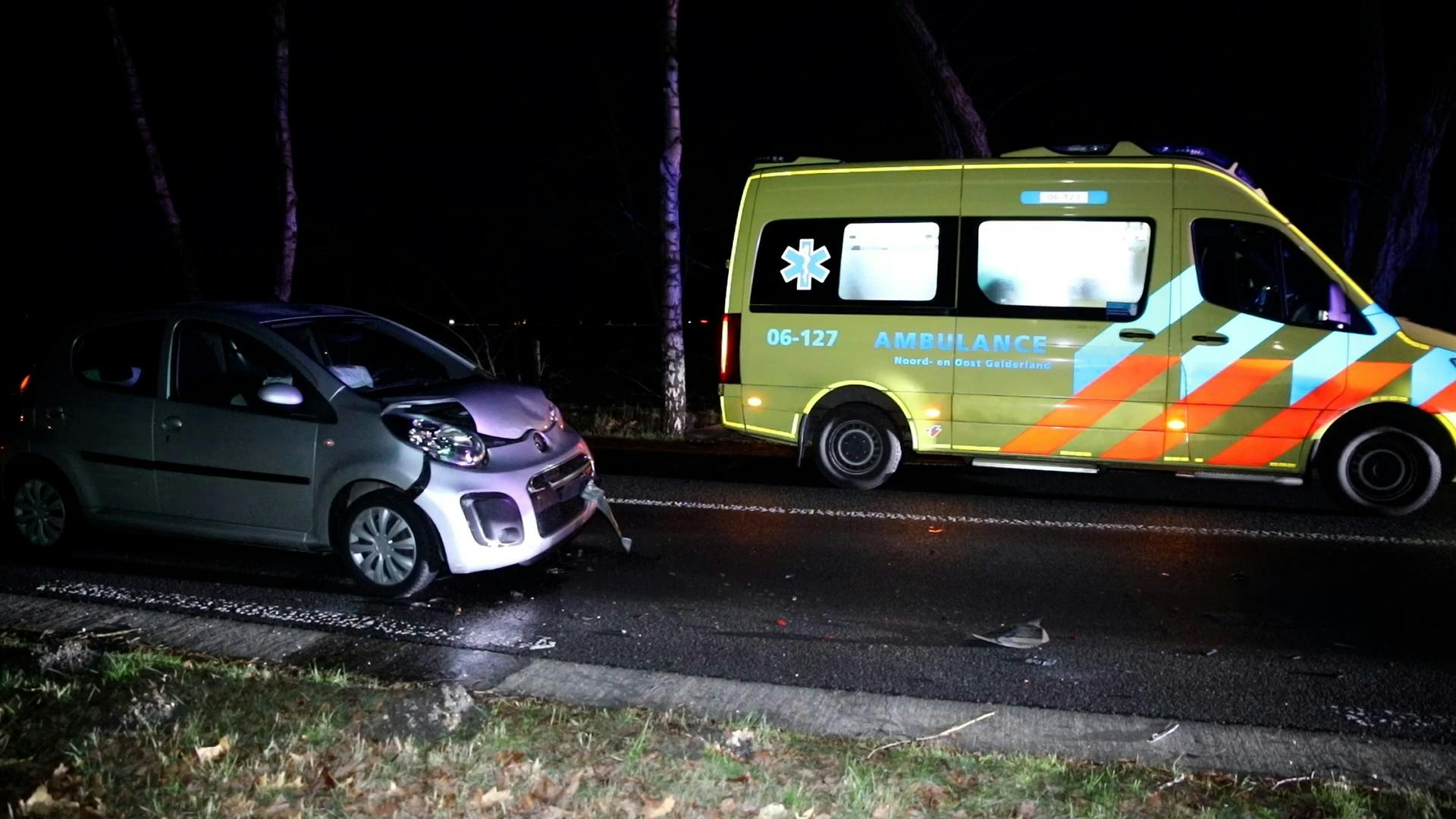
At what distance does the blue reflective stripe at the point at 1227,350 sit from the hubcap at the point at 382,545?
5.54 metres

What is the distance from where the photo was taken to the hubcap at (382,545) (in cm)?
602

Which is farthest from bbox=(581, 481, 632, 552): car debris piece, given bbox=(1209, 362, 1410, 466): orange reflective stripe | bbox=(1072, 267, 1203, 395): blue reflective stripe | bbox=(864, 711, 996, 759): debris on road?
bbox=(1209, 362, 1410, 466): orange reflective stripe

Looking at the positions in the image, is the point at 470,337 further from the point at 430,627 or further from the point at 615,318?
the point at 430,627

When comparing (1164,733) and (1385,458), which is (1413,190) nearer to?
(1385,458)

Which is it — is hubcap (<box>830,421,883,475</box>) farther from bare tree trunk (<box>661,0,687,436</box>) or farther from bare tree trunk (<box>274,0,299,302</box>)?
bare tree trunk (<box>274,0,299,302</box>)

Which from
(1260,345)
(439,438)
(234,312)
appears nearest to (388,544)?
(439,438)

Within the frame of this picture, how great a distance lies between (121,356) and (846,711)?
4.95 m

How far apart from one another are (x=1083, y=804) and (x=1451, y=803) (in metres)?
1.24

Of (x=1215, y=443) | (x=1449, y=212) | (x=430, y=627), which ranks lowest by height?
(x=430, y=627)

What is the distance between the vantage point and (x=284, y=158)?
17219mm

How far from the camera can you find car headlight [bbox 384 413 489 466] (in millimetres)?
5980

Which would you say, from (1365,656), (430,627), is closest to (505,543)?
(430,627)

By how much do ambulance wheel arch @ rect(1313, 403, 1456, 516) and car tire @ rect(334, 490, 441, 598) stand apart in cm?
622

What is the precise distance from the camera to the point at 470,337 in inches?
624
